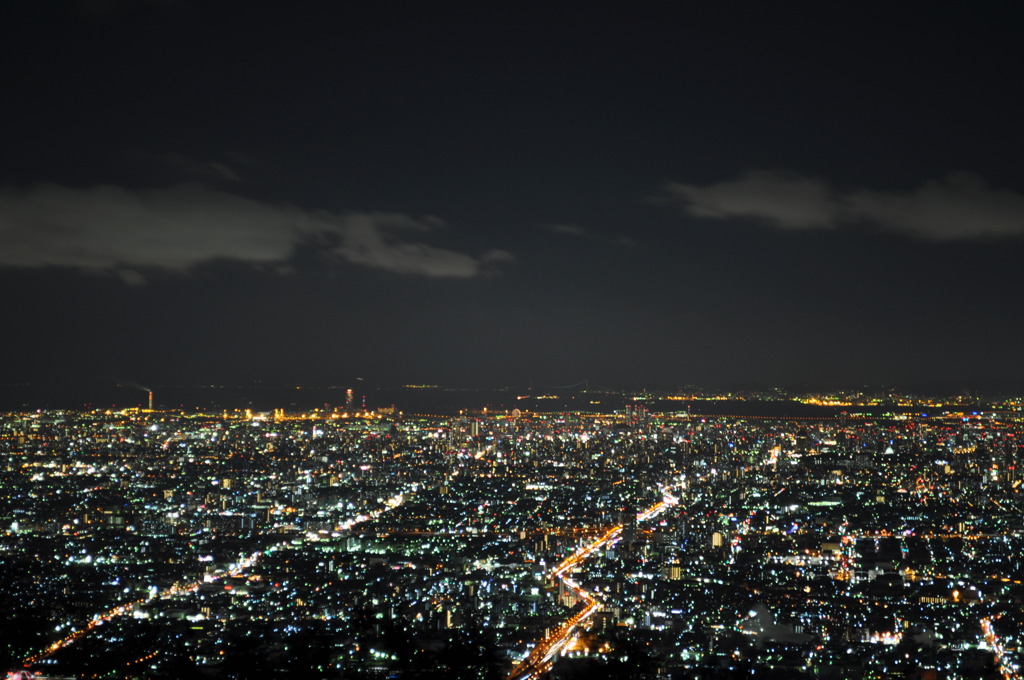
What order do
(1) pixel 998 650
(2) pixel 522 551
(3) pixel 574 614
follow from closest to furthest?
1. (1) pixel 998 650
2. (3) pixel 574 614
3. (2) pixel 522 551

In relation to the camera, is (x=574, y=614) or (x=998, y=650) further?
(x=574, y=614)

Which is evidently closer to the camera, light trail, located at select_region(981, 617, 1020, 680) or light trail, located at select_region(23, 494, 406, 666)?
light trail, located at select_region(981, 617, 1020, 680)

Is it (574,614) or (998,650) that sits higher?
(998,650)

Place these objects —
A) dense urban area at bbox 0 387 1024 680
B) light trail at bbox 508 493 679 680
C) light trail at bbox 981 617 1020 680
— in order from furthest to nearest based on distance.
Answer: dense urban area at bbox 0 387 1024 680 < light trail at bbox 981 617 1020 680 < light trail at bbox 508 493 679 680

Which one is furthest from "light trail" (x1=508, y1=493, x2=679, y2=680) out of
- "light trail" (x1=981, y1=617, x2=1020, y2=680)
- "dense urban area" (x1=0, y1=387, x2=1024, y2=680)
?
"light trail" (x1=981, y1=617, x2=1020, y2=680)

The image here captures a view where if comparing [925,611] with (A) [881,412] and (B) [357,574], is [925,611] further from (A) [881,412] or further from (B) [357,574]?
(A) [881,412]

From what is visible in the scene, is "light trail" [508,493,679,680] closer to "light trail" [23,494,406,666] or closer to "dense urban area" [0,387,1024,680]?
"dense urban area" [0,387,1024,680]

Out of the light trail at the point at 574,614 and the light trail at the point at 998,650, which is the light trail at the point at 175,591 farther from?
the light trail at the point at 998,650

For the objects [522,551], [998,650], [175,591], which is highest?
[998,650]

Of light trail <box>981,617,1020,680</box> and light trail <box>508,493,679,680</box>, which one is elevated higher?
light trail <box>981,617,1020,680</box>

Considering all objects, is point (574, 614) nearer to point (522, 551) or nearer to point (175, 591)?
point (522, 551)

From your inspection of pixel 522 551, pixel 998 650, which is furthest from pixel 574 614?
pixel 998 650
